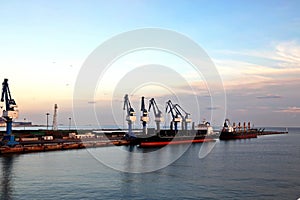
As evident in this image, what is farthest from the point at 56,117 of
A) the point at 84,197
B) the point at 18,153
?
the point at 84,197

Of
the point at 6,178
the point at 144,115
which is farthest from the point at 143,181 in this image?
the point at 144,115

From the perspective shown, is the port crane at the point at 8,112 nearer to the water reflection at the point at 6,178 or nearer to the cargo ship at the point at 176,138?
the water reflection at the point at 6,178

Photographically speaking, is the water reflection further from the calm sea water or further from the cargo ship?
the cargo ship

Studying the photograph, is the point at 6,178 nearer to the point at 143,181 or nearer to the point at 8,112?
the point at 143,181

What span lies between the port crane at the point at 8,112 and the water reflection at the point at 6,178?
13.5 metres

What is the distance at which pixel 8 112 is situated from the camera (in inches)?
3140

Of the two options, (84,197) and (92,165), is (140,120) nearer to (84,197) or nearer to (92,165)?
(92,165)

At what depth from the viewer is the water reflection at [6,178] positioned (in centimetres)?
3659

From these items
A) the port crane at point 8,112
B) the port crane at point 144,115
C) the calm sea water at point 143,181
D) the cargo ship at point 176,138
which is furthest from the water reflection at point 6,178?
the port crane at point 144,115

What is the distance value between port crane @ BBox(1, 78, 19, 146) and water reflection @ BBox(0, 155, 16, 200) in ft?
44.3

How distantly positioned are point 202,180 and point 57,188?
2003 centimetres

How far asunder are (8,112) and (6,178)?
1506 inches

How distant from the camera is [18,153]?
75500 millimetres

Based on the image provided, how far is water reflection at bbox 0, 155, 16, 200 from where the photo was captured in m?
36.6
